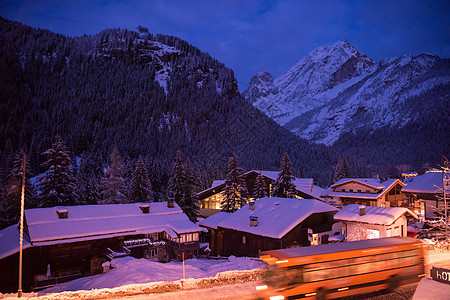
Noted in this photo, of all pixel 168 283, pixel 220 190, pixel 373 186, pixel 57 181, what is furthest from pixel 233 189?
pixel 168 283

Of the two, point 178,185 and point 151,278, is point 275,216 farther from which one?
point 178,185

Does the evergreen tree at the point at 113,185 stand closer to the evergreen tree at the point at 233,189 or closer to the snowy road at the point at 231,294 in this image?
the evergreen tree at the point at 233,189

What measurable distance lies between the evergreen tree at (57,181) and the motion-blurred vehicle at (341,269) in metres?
35.7

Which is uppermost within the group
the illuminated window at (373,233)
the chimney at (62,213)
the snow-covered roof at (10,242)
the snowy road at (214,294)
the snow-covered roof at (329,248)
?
the snow-covered roof at (329,248)

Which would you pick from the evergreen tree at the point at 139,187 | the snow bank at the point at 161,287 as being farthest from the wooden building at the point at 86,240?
the snow bank at the point at 161,287

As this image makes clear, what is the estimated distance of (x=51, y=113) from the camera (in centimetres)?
17750

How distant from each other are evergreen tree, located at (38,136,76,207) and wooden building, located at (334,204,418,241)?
34436 millimetres

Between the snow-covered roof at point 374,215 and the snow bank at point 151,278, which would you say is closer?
the snow bank at point 151,278

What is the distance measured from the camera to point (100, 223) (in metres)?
33.7

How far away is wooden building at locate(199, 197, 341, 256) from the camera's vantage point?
109 ft

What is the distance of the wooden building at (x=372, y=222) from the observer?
31.8 metres

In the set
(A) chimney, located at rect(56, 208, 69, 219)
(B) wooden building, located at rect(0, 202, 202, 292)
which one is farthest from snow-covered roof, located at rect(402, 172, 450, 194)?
(A) chimney, located at rect(56, 208, 69, 219)

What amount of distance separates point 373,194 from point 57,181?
5400 cm

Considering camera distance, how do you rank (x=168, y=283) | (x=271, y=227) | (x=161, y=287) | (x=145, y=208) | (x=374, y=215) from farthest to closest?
(x=145, y=208) < (x=271, y=227) < (x=374, y=215) < (x=168, y=283) < (x=161, y=287)
